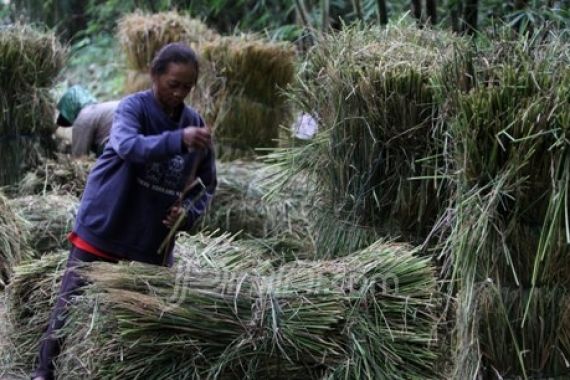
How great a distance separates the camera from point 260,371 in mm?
2955

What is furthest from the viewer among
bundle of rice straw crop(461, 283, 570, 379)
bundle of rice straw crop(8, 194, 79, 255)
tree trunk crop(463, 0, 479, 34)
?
tree trunk crop(463, 0, 479, 34)

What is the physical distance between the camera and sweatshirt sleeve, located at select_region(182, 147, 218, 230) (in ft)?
10.6

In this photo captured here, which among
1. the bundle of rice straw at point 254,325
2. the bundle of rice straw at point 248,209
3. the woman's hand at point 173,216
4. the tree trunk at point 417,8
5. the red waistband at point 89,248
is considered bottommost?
the bundle of rice straw at point 248,209

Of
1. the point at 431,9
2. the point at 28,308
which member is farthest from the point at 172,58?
the point at 431,9

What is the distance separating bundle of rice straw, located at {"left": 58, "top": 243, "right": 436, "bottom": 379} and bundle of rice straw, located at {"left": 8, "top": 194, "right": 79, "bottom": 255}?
208 centimetres

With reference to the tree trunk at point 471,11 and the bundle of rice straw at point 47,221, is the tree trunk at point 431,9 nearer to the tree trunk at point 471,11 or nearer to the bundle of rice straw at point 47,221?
the tree trunk at point 471,11

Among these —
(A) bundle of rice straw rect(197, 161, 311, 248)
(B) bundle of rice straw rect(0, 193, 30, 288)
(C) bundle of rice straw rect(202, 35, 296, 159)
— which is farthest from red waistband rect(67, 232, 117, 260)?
(C) bundle of rice straw rect(202, 35, 296, 159)

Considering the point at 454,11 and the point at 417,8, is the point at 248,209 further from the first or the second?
the point at 454,11

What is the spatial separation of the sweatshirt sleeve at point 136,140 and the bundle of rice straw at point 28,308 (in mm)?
802

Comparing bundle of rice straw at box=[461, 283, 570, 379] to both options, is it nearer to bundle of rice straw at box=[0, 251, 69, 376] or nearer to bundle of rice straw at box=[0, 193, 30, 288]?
bundle of rice straw at box=[0, 251, 69, 376]

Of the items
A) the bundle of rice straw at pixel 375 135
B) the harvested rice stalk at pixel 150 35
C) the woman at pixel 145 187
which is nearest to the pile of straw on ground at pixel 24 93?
the harvested rice stalk at pixel 150 35

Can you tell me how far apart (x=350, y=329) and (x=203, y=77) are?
11.6 ft

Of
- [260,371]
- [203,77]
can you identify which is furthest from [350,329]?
[203,77]

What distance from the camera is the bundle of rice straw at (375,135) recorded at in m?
3.65
